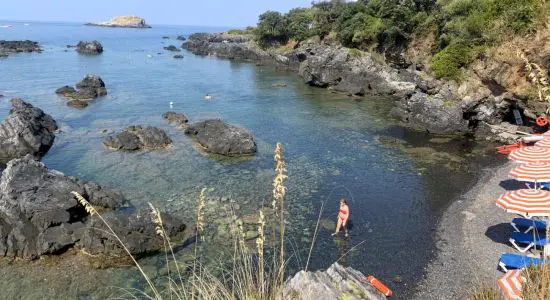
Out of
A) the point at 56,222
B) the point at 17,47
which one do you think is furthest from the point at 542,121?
the point at 17,47

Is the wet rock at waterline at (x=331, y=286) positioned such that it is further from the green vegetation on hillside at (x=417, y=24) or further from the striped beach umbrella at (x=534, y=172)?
the green vegetation on hillside at (x=417, y=24)

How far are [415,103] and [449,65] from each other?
11.4m

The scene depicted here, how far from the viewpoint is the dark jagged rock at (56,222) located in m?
18.3

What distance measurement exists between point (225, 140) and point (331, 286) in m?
22.8

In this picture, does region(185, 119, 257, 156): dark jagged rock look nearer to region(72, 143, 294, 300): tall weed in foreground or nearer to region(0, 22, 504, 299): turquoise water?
region(0, 22, 504, 299): turquoise water

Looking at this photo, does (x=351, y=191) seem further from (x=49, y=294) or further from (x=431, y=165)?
(x=49, y=294)

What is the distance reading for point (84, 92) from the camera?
5244cm

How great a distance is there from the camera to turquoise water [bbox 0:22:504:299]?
19250mm

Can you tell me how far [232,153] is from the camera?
3256cm

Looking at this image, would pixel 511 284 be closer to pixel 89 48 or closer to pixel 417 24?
pixel 417 24

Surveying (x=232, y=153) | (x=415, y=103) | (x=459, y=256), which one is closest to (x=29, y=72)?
(x=232, y=153)

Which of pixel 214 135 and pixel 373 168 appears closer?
pixel 373 168

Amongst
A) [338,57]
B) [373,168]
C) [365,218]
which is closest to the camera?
[365,218]

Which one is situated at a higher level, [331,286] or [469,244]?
[331,286]
